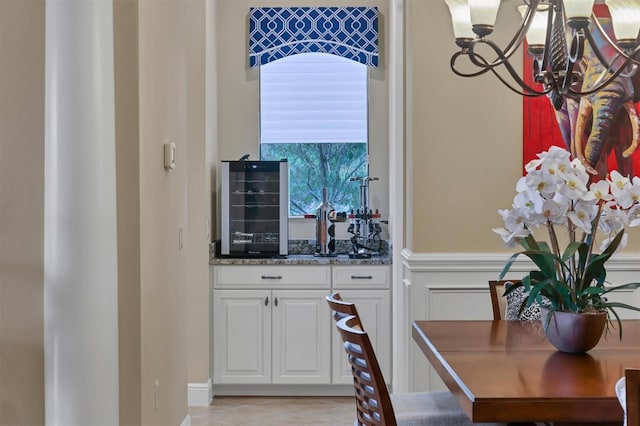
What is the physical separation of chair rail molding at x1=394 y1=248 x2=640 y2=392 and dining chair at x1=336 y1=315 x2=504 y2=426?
1.08 m

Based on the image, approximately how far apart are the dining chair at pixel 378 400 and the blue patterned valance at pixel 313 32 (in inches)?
131

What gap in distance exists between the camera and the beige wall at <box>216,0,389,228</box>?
5.57m

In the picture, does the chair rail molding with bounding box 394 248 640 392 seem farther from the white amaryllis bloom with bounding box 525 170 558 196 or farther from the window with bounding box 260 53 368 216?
the window with bounding box 260 53 368 216

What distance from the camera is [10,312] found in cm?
226

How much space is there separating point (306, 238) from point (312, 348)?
968 mm

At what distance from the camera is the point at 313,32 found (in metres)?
5.57

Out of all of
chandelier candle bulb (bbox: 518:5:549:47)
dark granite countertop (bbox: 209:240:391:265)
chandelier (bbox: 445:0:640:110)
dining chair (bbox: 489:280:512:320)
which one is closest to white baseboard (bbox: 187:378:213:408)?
dark granite countertop (bbox: 209:240:391:265)

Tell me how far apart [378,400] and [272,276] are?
2.78 meters

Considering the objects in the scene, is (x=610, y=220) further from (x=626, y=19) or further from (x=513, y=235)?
(x=626, y=19)

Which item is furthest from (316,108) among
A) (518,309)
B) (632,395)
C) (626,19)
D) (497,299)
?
(632,395)

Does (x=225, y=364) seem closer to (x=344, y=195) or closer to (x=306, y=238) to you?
(x=306, y=238)

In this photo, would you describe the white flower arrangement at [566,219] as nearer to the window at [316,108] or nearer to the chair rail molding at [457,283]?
the chair rail molding at [457,283]

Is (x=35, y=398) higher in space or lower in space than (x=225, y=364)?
higher

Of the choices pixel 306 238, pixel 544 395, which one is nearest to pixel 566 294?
pixel 544 395
